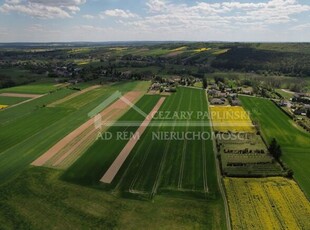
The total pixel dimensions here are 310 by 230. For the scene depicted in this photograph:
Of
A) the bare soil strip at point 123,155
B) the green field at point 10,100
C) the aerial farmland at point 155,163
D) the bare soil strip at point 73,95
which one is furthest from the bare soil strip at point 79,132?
the green field at point 10,100

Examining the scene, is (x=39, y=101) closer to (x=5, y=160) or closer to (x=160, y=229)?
(x=5, y=160)

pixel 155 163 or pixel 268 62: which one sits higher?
Result: pixel 268 62

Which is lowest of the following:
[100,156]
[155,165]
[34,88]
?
[34,88]

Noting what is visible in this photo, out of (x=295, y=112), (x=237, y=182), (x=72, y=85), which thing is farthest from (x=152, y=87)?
(x=237, y=182)

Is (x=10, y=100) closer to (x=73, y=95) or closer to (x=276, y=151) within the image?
(x=73, y=95)

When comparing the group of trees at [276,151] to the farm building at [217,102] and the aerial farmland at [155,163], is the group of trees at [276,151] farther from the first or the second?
the farm building at [217,102]

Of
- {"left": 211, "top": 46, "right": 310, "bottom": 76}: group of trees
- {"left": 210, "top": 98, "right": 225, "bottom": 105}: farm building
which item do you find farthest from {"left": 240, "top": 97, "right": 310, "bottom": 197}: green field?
{"left": 211, "top": 46, "right": 310, "bottom": 76}: group of trees

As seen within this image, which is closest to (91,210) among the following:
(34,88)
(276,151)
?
(276,151)
